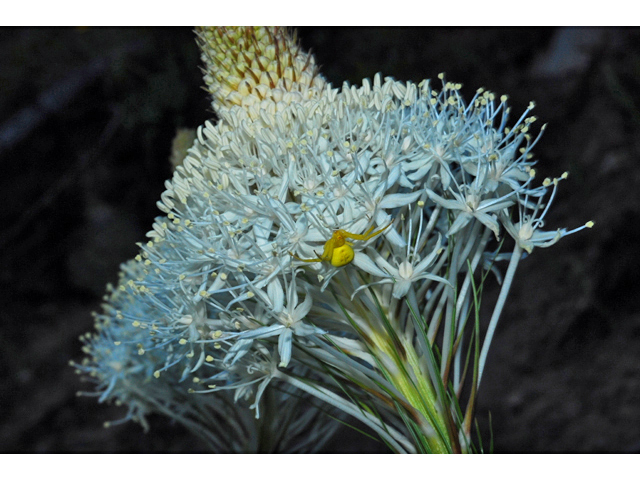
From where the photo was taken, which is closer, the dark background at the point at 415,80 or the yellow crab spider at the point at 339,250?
the yellow crab spider at the point at 339,250

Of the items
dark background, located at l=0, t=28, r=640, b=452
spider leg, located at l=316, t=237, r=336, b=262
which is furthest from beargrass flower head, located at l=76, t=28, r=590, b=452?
dark background, located at l=0, t=28, r=640, b=452

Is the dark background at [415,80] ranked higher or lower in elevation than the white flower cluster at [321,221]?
higher

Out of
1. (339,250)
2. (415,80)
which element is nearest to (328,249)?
(339,250)

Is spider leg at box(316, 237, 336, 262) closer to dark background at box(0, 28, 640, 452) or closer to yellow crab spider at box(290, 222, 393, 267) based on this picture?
yellow crab spider at box(290, 222, 393, 267)

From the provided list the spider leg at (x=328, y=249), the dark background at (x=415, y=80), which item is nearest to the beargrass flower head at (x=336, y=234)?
the spider leg at (x=328, y=249)

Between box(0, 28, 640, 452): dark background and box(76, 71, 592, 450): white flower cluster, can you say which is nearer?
box(76, 71, 592, 450): white flower cluster

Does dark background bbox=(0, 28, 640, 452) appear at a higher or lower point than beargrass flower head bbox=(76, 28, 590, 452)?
higher

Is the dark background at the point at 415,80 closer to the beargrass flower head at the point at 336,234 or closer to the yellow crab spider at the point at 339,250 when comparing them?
the beargrass flower head at the point at 336,234
